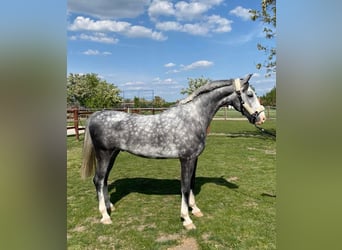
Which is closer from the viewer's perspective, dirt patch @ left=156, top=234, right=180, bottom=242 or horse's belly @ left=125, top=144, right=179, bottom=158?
dirt patch @ left=156, top=234, right=180, bottom=242

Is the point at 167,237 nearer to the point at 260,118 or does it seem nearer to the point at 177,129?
the point at 177,129

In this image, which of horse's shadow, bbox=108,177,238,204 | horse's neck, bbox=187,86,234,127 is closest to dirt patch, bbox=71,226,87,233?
horse's shadow, bbox=108,177,238,204

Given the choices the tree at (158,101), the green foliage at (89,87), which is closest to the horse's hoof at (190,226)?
the tree at (158,101)

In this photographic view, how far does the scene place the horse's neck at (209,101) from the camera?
3.40 meters

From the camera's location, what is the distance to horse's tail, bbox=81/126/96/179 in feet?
11.9

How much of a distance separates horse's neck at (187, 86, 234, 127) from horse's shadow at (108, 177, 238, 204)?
1890mm

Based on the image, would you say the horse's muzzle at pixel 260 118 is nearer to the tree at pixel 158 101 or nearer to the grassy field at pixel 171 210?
the grassy field at pixel 171 210

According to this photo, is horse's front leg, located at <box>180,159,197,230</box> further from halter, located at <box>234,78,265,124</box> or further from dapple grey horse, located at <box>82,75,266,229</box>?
halter, located at <box>234,78,265,124</box>

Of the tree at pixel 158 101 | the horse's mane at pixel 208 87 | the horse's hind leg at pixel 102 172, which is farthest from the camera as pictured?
the tree at pixel 158 101

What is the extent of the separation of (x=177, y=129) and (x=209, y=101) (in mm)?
581
